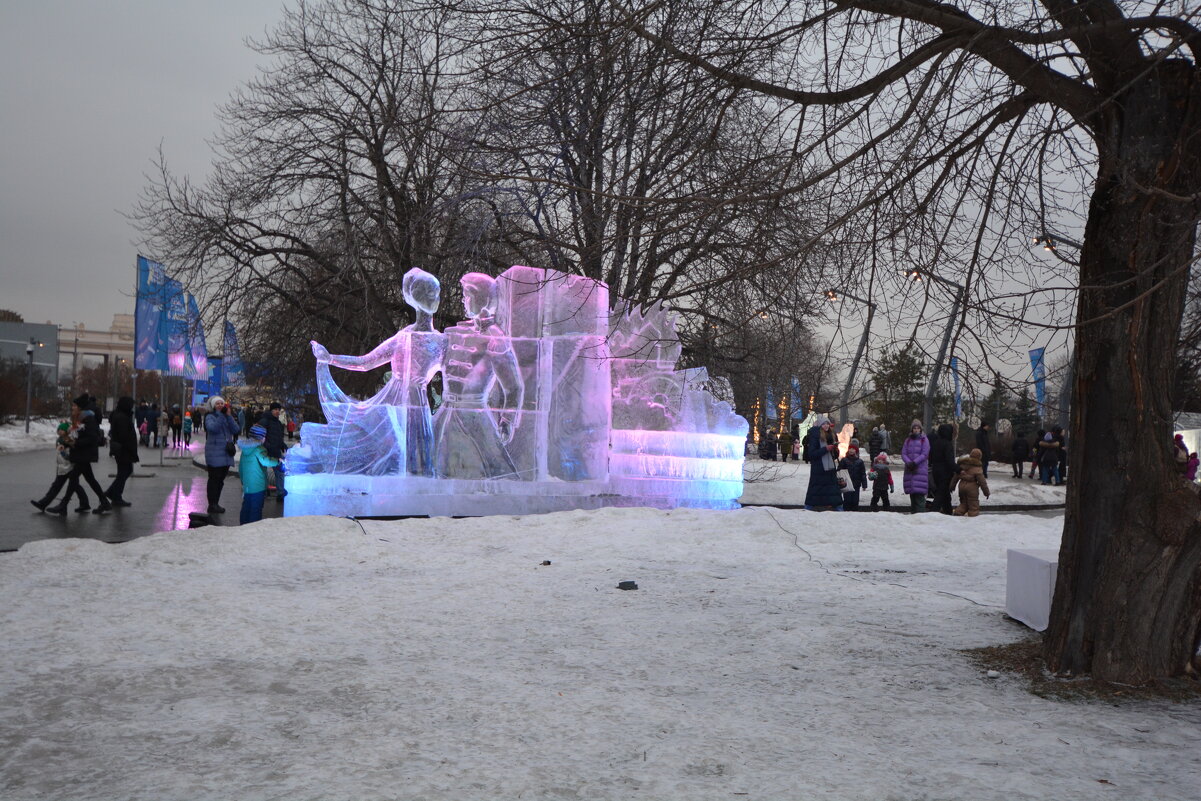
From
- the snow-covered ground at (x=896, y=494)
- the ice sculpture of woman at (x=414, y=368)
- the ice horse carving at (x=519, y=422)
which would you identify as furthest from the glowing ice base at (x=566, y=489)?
the snow-covered ground at (x=896, y=494)

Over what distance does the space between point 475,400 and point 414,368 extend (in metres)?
0.97

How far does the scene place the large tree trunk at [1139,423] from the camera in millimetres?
5352

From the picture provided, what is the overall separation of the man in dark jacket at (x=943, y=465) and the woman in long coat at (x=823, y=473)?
2342mm

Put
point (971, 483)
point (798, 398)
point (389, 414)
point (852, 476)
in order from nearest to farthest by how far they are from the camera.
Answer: point (798, 398), point (389, 414), point (971, 483), point (852, 476)

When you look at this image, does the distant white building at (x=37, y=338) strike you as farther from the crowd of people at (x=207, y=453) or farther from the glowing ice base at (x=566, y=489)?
the glowing ice base at (x=566, y=489)

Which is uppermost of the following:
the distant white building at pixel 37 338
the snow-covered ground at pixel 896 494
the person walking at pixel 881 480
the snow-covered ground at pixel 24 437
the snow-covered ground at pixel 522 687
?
the distant white building at pixel 37 338

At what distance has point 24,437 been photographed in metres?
38.3

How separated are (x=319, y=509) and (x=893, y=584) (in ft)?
25.0

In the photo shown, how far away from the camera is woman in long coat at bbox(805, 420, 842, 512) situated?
1512 cm

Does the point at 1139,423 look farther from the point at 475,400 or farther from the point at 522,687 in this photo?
the point at 475,400

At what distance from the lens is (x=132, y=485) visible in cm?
2056

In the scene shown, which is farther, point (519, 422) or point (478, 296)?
point (519, 422)

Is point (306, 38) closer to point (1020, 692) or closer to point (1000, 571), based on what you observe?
point (1000, 571)

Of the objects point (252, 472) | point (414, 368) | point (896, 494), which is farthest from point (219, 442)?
point (896, 494)
